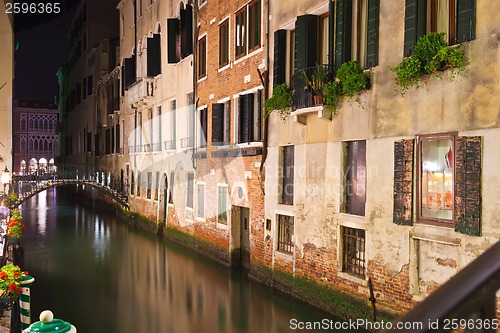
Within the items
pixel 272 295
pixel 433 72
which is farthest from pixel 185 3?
pixel 433 72

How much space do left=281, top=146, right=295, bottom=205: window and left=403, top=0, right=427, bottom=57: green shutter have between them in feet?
14.1

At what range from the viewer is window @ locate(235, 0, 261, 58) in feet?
44.8

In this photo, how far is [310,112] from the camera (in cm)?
1055

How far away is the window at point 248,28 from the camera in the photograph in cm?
1364

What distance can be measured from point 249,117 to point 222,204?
295 cm

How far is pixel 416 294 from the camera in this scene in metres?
7.98

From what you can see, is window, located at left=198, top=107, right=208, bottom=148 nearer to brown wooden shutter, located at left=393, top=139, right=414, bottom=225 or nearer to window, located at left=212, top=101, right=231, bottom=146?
window, located at left=212, top=101, right=231, bottom=146

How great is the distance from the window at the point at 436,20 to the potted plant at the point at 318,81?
84.1 inches

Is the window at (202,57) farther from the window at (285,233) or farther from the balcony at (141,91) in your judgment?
the window at (285,233)

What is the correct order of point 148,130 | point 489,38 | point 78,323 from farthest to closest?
point 148,130, point 78,323, point 489,38

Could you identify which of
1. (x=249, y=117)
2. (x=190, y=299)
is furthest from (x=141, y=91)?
(x=190, y=299)

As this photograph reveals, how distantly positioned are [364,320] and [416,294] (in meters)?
1.40

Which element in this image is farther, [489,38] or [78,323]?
[78,323]

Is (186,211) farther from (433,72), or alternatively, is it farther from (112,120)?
(112,120)
